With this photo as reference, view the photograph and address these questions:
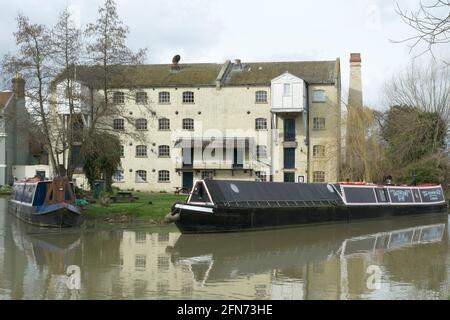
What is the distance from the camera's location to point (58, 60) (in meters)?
24.8

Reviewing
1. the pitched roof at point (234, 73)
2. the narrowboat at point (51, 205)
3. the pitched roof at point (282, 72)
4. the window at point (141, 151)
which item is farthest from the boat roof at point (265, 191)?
the window at point (141, 151)

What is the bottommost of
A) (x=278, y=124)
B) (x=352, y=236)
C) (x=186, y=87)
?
(x=352, y=236)

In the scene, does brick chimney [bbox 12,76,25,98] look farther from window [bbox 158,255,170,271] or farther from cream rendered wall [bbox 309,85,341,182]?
cream rendered wall [bbox 309,85,341,182]

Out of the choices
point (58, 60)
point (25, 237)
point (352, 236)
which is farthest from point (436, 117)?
point (25, 237)

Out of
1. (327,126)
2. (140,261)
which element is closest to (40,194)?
(140,261)

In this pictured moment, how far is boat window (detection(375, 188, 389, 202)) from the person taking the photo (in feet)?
95.5

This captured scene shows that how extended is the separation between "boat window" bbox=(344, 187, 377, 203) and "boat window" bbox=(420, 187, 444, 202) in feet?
16.4

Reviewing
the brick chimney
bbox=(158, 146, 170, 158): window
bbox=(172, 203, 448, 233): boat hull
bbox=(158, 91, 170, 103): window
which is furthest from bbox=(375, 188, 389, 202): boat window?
bbox=(158, 91, 170, 103): window

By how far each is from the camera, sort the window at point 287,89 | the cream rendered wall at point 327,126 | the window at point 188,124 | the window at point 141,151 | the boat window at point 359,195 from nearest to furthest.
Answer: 1. the boat window at point 359,195
2. the window at point 287,89
3. the cream rendered wall at point 327,126
4. the window at point 188,124
5. the window at point 141,151

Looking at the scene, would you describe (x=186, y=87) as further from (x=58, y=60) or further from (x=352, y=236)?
(x=352, y=236)

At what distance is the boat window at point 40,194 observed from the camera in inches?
902

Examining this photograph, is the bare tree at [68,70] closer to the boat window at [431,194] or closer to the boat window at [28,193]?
the boat window at [28,193]

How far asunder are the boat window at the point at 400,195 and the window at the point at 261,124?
1336 cm
